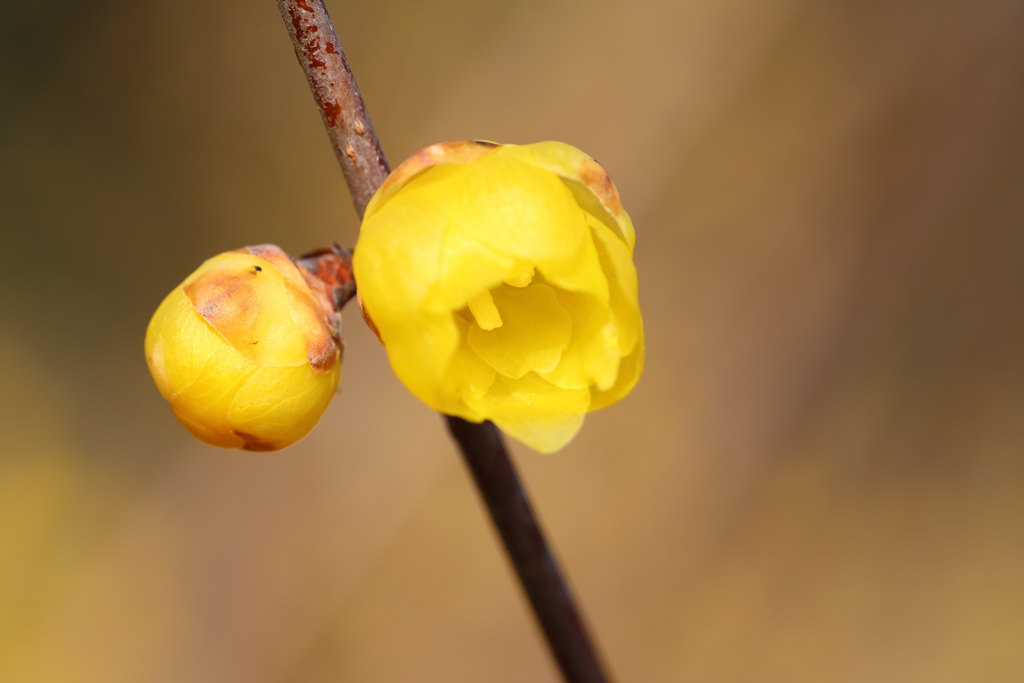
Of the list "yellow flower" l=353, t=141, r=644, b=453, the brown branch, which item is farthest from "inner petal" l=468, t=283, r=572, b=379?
the brown branch

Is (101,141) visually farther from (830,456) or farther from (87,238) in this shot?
(830,456)

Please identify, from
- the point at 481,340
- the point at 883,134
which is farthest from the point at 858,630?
the point at 481,340

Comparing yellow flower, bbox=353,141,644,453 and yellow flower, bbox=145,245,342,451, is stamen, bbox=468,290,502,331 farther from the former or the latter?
yellow flower, bbox=145,245,342,451

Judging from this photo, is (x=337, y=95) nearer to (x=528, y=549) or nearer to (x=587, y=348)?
(x=587, y=348)

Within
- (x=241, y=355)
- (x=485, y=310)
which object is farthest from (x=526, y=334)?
(x=241, y=355)

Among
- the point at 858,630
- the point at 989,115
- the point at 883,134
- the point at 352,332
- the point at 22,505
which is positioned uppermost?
the point at 989,115

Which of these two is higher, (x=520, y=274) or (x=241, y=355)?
(x=520, y=274)

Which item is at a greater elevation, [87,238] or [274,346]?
[274,346]
